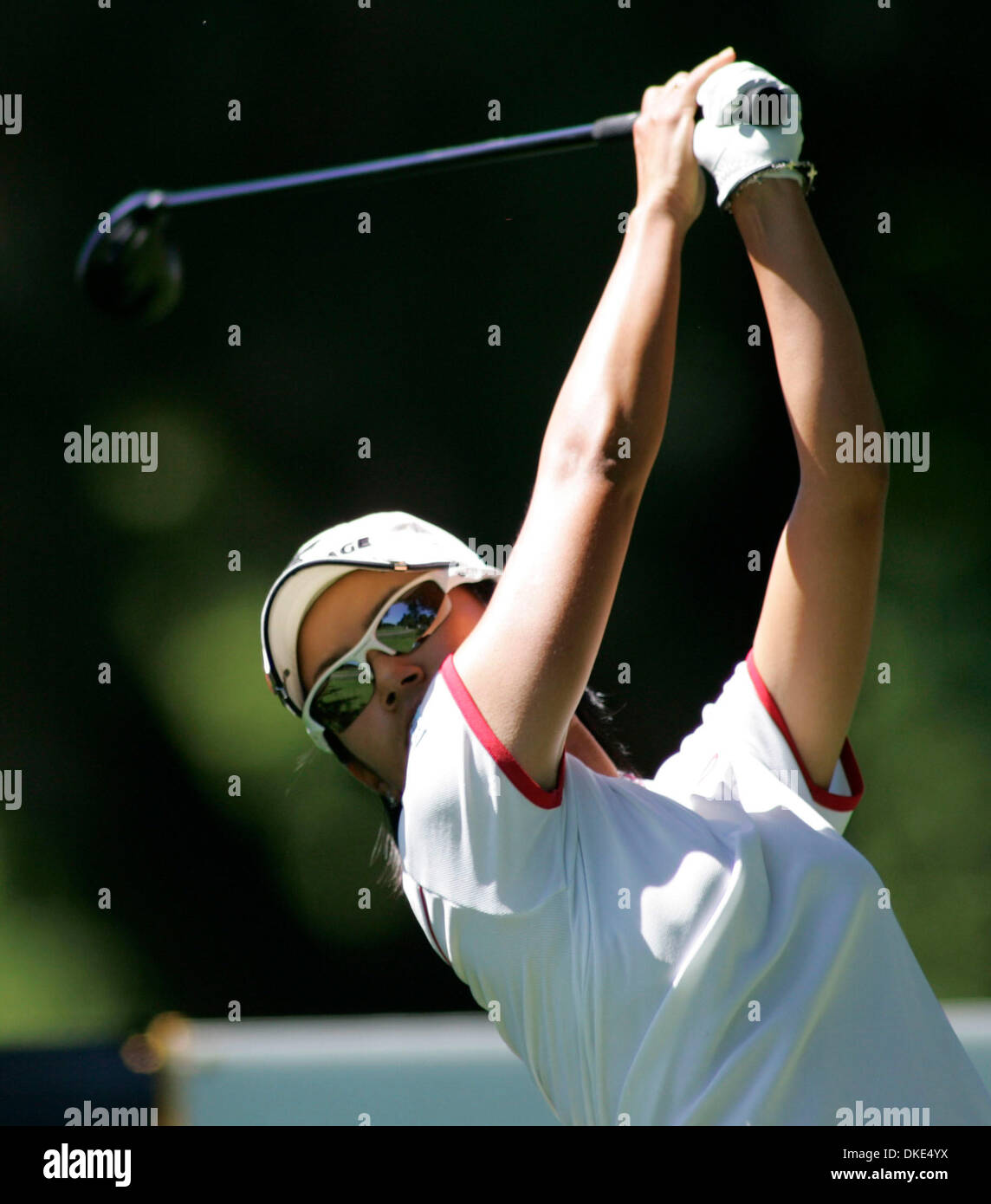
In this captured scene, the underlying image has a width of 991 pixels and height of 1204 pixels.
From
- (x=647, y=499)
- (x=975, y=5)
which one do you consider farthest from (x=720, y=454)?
(x=975, y=5)

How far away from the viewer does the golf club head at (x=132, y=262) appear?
243cm

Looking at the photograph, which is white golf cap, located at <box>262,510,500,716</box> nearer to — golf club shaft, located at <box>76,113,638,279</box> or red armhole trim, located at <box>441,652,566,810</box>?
red armhole trim, located at <box>441,652,566,810</box>

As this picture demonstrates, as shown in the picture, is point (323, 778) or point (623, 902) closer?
point (623, 902)

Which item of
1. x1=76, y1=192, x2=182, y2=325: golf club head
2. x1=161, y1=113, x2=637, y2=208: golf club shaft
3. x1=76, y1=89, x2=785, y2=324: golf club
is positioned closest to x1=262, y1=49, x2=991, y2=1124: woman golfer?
x1=161, y1=113, x2=637, y2=208: golf club shaft

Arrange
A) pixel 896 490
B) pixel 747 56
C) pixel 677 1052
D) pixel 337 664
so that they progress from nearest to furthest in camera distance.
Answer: pixel 677 1052
pixel 337 664
pixel 747 56
pixel 896 490

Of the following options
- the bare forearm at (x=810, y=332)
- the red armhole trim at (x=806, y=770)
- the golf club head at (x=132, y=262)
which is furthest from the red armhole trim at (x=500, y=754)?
the golf club head at (x=132, y=262)

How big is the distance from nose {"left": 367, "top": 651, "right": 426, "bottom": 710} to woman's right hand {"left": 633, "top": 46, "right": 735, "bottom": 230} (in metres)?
0.48

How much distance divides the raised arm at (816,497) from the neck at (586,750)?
0.19m

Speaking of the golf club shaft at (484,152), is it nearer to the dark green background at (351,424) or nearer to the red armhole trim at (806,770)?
the red armhole trim at (806,770)

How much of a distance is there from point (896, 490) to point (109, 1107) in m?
2.91

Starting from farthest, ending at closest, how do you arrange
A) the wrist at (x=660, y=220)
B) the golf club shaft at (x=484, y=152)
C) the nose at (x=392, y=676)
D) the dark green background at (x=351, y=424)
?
the dark green background at (x=351, y=424), the golf club shaft at (x=484, y=152), the nose at (x=392, y=676), the wrist at (x=660, y=220)

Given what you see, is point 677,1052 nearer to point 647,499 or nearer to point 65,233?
point 647,499

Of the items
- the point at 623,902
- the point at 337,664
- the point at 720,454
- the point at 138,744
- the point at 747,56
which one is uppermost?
the point at 747,56

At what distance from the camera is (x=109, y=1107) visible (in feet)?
7.34
